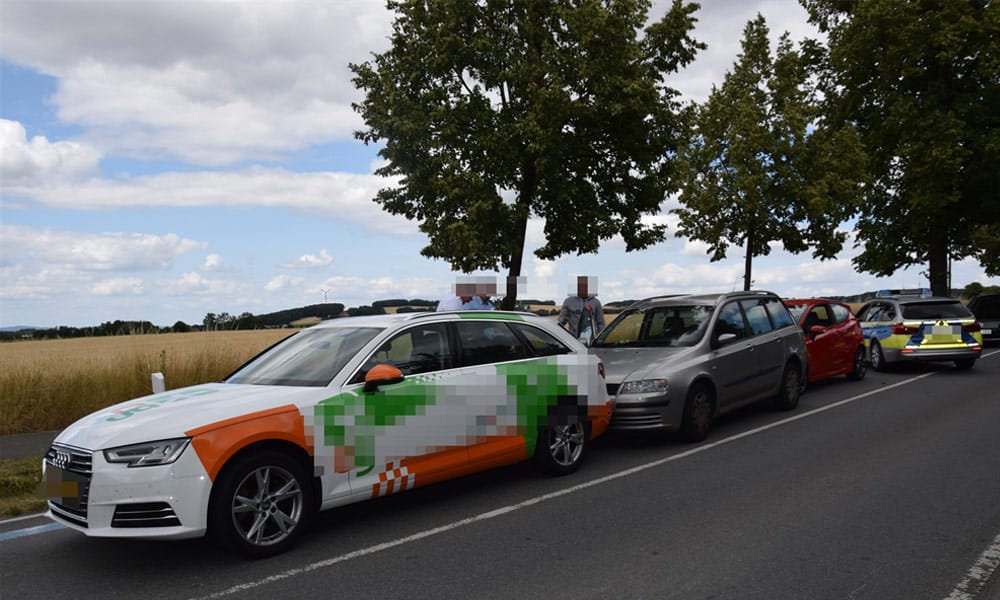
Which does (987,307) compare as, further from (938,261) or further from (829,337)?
(829,337)

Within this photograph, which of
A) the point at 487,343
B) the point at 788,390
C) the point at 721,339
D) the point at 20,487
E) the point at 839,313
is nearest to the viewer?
the point at 487,343

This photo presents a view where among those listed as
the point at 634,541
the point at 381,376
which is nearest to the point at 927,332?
the point at 634,541

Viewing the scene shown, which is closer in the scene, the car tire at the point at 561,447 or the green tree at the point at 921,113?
the car tire at the point at 561,447

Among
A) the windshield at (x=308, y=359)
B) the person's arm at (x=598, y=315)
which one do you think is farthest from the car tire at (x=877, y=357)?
the windshield at (x=308, y=359)

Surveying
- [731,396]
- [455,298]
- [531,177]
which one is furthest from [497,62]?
[731,396]

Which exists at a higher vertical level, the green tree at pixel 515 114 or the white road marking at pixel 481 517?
the green tree at pixel 515 114

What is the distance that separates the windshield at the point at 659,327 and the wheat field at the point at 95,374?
22.6 ft

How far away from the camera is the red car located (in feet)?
44.4

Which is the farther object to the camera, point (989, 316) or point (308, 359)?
point (989, 316)

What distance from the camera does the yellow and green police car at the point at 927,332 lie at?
15688 millimetres

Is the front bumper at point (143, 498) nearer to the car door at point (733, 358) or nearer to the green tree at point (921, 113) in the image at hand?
the car door at point (733, 358)

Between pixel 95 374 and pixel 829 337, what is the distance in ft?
39.7

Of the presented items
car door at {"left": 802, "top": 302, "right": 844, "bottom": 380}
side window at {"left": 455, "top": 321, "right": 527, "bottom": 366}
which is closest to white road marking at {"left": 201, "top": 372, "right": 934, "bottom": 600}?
side window at {"left": 455, "top": 321, "right": 527, "bottom": 366}

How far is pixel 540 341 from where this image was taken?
738cm
